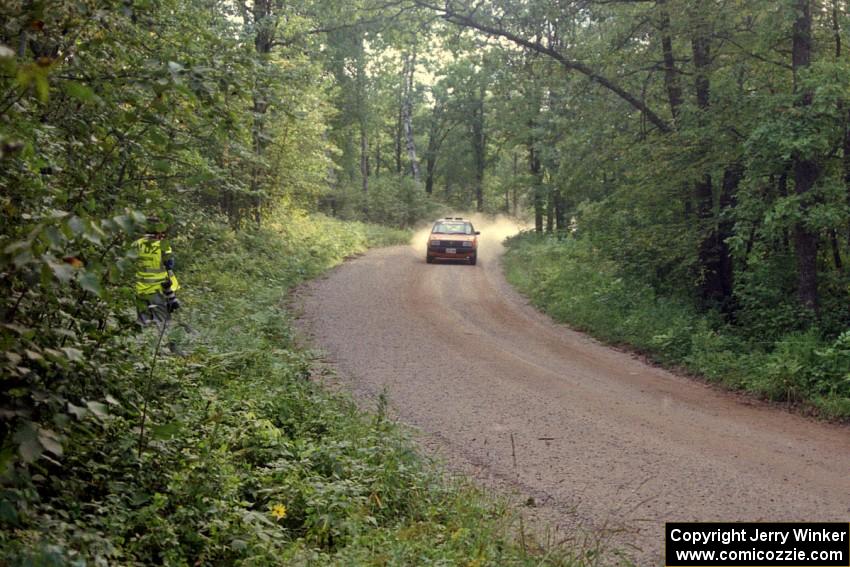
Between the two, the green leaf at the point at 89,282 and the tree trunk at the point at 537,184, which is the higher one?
the tree trunk at the point at 537,184

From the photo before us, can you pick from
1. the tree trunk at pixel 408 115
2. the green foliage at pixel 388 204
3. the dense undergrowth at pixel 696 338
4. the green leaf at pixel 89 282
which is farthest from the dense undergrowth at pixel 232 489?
the tree trunk at pixel 408 115

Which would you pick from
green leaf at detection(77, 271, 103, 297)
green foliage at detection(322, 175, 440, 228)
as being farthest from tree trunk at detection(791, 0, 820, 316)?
green foliage at detection(322, 175, 440, 228)

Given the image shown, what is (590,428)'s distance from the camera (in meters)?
8.17

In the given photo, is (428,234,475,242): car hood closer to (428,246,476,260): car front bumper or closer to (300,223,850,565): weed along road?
(428,246,476,260): car front bumper

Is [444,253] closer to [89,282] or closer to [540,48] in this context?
[540,48]

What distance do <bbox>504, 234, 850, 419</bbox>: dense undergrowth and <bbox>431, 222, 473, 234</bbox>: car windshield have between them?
8.04 m

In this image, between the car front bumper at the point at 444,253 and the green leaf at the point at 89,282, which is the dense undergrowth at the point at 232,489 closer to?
the green leaf at the point at 89,282

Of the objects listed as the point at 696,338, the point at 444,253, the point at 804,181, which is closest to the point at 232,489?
the point at 696,338

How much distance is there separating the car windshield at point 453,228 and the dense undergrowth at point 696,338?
8.04 meters

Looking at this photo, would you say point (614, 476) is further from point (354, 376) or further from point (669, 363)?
point (669, 363)

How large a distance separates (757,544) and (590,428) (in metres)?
2.91

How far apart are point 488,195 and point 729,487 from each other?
57.7 m

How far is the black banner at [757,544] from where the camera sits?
5055mm

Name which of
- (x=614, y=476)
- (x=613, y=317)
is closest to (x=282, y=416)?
(x=614, y=476)
